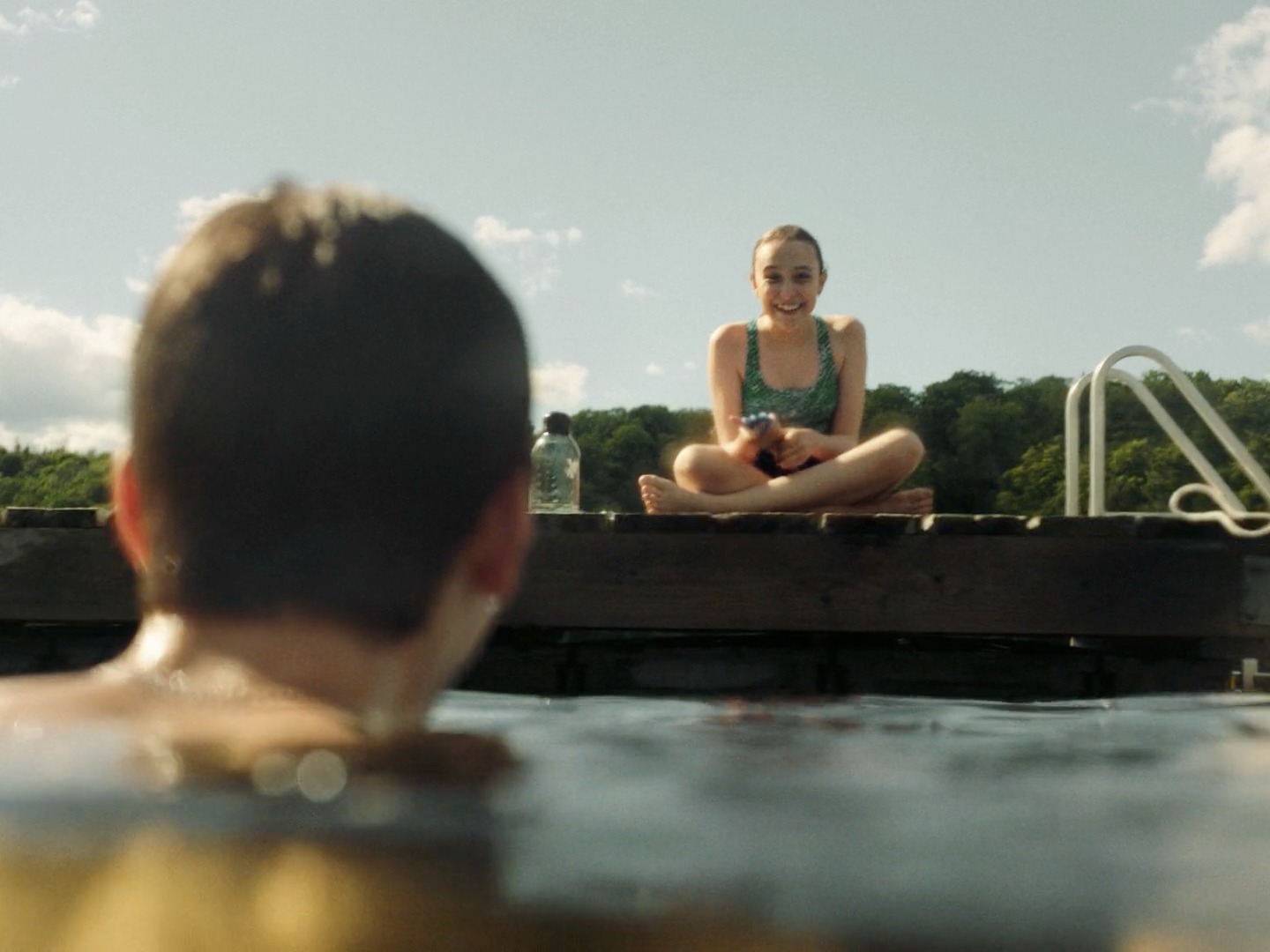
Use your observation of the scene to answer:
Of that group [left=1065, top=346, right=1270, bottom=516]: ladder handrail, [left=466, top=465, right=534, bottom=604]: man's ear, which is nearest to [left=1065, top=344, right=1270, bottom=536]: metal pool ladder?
[left=1065, top=346, right=1270, bottom=516]: ladder handrail

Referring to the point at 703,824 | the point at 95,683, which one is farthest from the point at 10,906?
the point at 703,824

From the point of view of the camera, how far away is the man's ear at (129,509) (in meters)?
1.18

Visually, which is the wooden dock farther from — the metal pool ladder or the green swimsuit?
the green swimsuit

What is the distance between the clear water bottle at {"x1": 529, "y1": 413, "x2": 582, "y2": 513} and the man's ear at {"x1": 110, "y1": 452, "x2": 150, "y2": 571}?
4.20m

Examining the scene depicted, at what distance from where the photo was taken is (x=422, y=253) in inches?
45.4

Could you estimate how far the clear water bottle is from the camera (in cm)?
546

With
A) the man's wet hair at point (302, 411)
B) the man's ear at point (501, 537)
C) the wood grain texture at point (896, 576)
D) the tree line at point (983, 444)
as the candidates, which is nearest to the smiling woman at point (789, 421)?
the wood grain texture at point (896, 576)

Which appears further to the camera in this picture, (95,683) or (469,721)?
(469,721)

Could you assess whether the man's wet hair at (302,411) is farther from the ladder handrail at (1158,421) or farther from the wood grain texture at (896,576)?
the ladder handrail at (1158,421)

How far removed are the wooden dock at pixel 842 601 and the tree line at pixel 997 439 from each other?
3440cm

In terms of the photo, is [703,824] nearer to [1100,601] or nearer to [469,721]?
[469,721]

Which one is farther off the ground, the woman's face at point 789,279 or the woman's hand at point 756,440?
the woman's face at point 789,279

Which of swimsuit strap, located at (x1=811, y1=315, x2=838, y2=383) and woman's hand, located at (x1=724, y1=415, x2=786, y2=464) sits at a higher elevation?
swimsuit strap, located at (x1=811, y1=315, x2=838, y2=383)

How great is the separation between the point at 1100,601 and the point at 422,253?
10.9 feet
